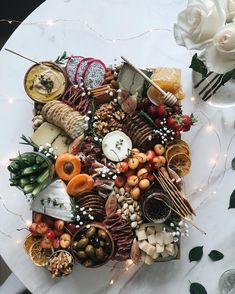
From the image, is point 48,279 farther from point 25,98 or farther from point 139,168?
point 25,98

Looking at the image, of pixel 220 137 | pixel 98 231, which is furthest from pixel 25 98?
pixel 220 137

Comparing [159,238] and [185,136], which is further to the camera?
[185,136]

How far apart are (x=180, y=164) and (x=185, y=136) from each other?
12 centimetres

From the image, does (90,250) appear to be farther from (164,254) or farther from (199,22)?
(199,22)

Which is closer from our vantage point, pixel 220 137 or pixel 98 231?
pixel 98 231

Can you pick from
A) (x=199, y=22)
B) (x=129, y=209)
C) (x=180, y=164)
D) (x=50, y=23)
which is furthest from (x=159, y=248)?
(x=50, y=23)

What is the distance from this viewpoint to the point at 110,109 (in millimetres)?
1721

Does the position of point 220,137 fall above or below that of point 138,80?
below

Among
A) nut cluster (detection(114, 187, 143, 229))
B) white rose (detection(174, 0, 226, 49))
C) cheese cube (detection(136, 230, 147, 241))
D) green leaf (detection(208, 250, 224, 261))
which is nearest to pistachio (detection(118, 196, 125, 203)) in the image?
nut cluster (detection(114, 187, 143, 229))

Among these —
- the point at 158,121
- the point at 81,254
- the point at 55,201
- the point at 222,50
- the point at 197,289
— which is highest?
the point at 222,50

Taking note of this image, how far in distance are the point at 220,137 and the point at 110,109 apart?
349mm

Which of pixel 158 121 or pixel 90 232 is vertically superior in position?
pixel 158 121

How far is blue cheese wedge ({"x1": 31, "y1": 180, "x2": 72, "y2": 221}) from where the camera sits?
1682 millimetres

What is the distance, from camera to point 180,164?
171 cm
